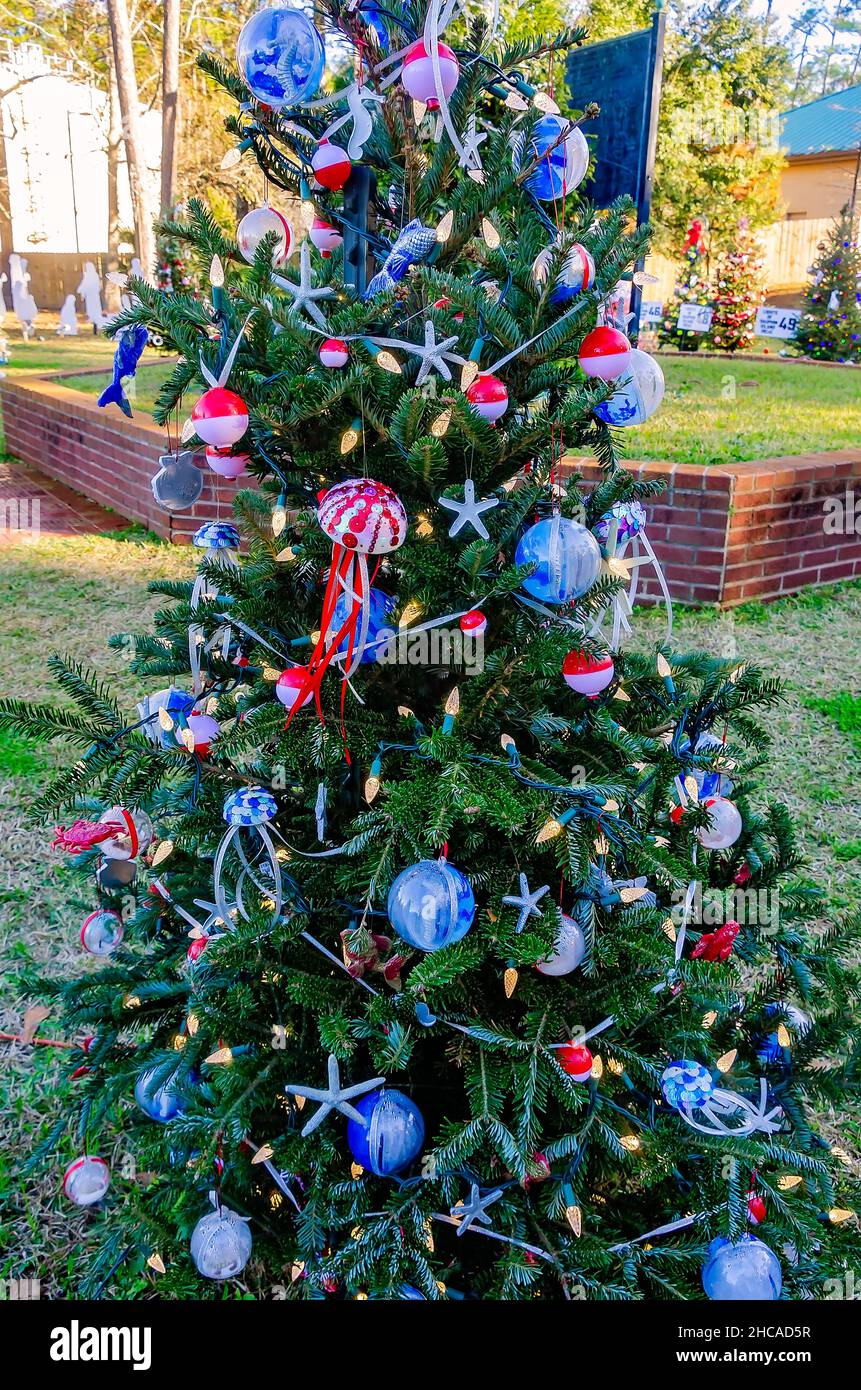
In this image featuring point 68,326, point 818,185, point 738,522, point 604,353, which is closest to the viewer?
point 604,353

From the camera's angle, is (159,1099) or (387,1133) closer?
(387,1133)

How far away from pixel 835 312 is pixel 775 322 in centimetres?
111

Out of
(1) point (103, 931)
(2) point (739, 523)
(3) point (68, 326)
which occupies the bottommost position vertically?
(1) point (103, 931)

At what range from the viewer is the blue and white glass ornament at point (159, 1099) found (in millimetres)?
1811

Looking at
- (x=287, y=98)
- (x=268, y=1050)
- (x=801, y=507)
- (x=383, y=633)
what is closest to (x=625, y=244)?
(x=287, y=98)

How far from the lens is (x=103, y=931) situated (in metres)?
2.22

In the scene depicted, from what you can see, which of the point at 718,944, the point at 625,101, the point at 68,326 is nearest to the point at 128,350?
the point at 718,944

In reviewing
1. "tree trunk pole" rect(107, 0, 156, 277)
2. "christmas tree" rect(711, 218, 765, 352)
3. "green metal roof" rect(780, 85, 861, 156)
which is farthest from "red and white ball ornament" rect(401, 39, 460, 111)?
"green metal roof" rect(780, 85, 861, 156)

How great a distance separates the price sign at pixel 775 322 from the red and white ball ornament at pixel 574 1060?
12559mm

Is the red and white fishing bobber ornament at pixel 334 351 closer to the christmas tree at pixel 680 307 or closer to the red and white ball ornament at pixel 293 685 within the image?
the red and white ball ornament at pixel 293 685

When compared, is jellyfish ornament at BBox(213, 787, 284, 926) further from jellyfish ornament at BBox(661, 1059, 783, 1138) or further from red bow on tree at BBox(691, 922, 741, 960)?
red bow on tree at BBox(691, 922, 741, 960)

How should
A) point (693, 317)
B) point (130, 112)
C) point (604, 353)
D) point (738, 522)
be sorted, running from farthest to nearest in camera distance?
point (130, 112) < point (693, 317) < point (738, 522) < point (604, 353)

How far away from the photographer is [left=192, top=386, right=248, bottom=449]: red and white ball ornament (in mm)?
1489

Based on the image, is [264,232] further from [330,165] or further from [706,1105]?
[706,1105]
